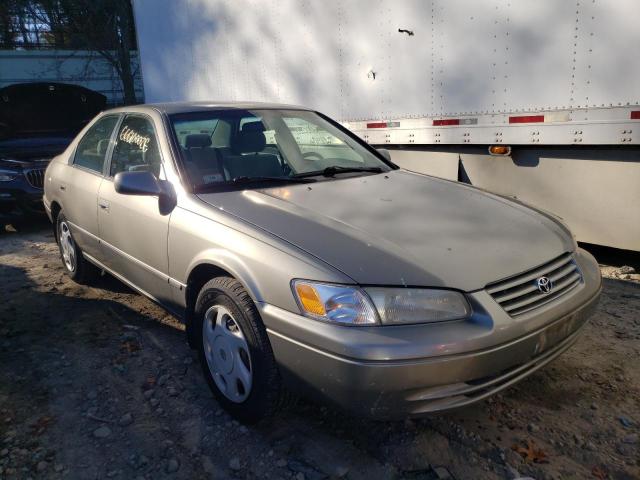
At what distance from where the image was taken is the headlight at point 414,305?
79.7 inches

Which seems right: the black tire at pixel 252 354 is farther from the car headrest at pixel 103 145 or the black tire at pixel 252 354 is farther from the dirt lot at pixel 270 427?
the car headrest at pixel 103 145

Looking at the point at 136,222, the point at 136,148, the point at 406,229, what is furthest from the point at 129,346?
the point at 406,229

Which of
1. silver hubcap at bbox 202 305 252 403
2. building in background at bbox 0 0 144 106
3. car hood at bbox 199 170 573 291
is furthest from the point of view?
building in background at bbox 0 0 144 106

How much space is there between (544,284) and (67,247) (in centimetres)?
399

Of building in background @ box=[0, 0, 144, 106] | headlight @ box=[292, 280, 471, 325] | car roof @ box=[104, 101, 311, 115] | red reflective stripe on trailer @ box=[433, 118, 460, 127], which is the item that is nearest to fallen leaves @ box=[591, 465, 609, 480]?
headlight @ box=[292, 280, 471, 325]

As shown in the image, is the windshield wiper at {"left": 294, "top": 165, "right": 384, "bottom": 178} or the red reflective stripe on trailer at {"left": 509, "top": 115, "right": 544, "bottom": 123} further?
the red reflective stripe on trailer at {"left": 509, "top": 115, "right": 544, "bottom": 123}

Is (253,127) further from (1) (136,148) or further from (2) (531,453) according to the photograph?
(2) (531,453)

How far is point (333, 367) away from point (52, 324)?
2.71m

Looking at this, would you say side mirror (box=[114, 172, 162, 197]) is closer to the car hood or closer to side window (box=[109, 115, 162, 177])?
side window (box=[109, 115, 162, 177])

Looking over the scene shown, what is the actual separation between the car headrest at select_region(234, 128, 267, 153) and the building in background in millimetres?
15400

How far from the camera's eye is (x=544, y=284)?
231 centimetres

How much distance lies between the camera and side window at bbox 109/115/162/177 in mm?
3236

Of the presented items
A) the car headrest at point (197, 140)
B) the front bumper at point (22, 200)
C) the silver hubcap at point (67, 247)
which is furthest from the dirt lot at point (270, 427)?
the front bumper at point (22, 200)

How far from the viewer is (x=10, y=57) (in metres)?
16.7
